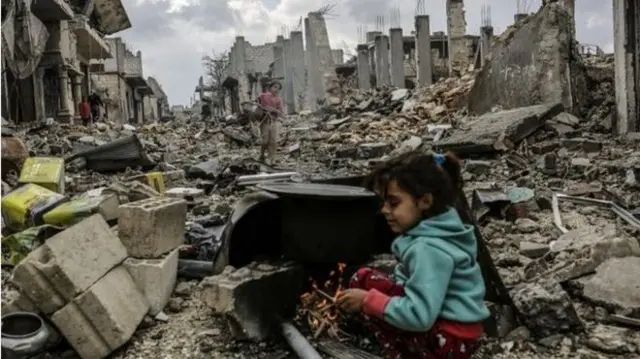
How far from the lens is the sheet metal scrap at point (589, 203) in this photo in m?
4.48

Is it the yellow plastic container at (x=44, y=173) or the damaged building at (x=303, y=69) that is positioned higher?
the damaged building at (x=303, y=69)

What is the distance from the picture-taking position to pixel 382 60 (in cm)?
3014

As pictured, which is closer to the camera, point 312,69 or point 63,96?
point 63,96

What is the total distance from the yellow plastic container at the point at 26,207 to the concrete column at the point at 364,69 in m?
28.0

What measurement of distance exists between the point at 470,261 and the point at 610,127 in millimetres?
8702

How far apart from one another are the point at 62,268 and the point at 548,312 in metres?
2.12

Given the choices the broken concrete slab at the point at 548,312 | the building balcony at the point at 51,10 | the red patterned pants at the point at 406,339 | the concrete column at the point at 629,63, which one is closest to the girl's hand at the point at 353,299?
the red patterned pants at the point at 406,339

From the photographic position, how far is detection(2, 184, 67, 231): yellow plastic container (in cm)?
428

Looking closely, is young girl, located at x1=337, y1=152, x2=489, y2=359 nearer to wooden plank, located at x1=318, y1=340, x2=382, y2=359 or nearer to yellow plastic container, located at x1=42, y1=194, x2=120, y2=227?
wooden plank, located at x1=318, y1=340, x2=382, y2=359

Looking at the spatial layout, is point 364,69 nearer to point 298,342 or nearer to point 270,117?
point 270,117

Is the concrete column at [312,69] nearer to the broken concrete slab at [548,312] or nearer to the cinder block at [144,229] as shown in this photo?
the cinder block at [144,229]

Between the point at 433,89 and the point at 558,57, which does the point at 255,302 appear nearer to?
the point at 558,57

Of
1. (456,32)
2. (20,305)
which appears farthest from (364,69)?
(20,305)

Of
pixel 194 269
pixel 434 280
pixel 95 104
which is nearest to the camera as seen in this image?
pixel 434 280
